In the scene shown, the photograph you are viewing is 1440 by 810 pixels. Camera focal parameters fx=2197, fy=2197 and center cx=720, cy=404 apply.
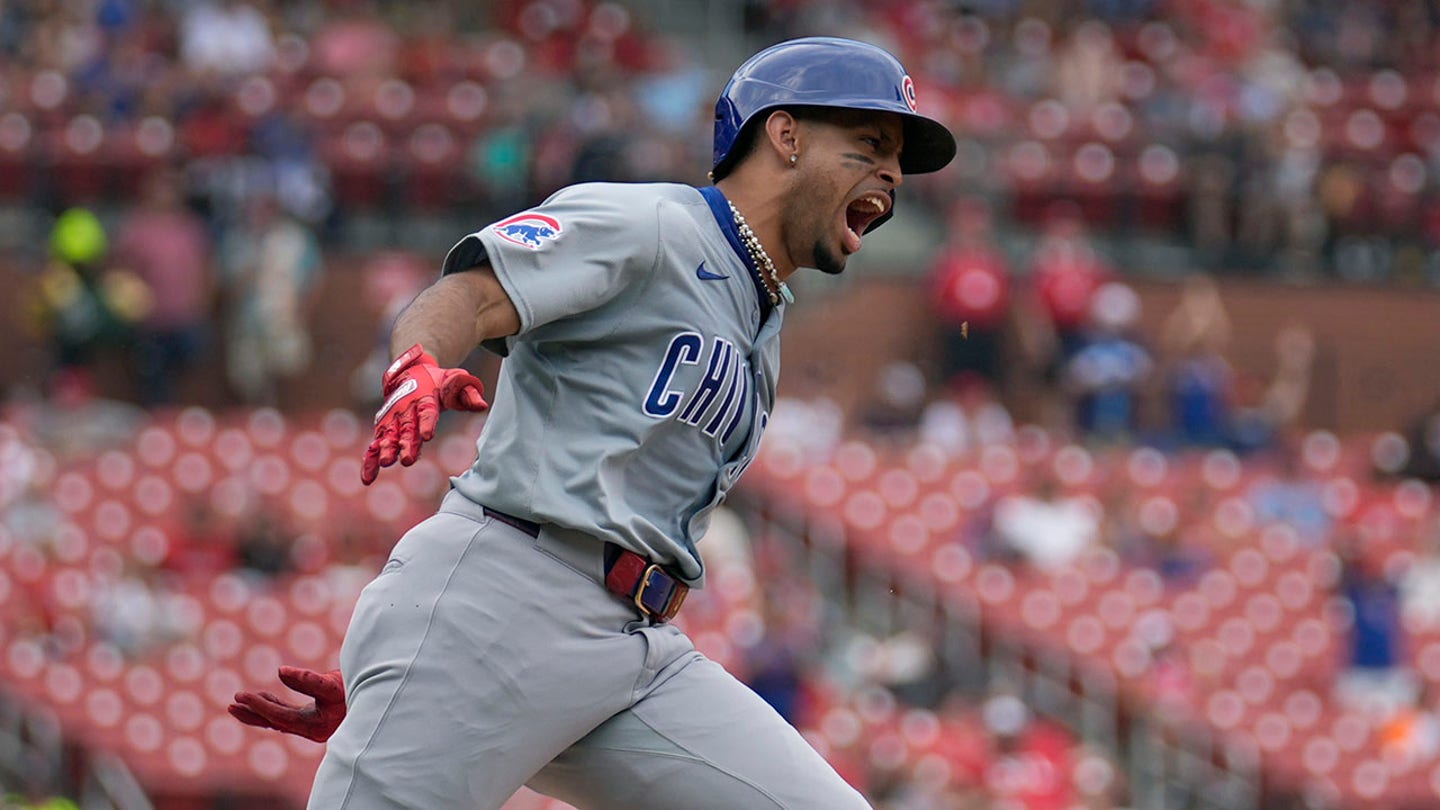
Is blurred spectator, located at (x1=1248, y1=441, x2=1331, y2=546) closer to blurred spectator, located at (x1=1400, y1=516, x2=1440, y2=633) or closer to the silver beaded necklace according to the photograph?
blurred spectator, located at (x1=1400, y1=516, x2=1440, y2=633)

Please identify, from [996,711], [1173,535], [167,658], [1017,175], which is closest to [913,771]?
[996,711]

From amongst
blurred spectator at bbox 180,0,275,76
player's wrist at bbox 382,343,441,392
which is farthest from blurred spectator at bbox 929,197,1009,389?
player's wrist at bbox 382,343,441,392

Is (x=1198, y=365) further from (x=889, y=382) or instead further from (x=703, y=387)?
(x=703, y=387)

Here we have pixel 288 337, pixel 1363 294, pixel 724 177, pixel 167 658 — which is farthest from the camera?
pixel 1363 294

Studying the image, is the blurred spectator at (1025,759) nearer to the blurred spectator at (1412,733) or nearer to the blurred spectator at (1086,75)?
the blurred spectator at (1412,733)

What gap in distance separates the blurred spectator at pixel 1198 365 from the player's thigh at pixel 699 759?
951cm

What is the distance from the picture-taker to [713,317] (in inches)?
136

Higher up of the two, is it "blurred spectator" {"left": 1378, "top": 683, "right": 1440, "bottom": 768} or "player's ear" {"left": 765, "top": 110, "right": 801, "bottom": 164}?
"player's ear" {"left": 765, "top": 110, "right": 801, "bottom": 164}

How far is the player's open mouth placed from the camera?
3598 mm

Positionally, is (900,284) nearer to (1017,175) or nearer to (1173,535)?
(1017,175)

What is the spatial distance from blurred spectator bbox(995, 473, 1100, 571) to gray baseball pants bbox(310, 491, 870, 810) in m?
7.82

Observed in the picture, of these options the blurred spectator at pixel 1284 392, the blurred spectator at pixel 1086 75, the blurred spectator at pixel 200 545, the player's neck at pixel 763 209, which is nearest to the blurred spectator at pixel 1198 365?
the blurred spectator at pixel 1284 392

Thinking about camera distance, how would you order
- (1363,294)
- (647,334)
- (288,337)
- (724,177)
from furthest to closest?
(1363,294) → (288,337) → (724,177) → (647,334)

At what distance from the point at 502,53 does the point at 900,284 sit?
3243mm
